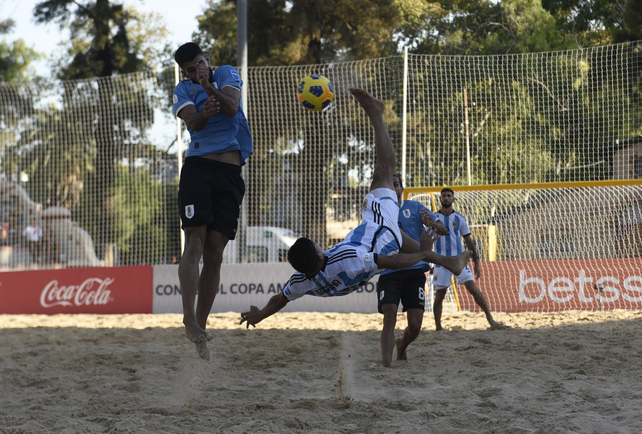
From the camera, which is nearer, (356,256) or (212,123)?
(356,256)

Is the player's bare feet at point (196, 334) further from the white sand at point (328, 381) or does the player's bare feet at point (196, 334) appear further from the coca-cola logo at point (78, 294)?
the coca-cola logo at point (78, 294)

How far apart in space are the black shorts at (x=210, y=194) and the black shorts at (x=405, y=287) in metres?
1.85

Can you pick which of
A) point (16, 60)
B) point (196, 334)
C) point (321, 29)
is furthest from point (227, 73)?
point (16, 60)

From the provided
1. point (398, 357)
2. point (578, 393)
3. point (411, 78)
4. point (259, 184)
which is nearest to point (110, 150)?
point (259, 184)

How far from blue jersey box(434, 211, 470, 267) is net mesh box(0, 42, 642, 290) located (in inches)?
99.4

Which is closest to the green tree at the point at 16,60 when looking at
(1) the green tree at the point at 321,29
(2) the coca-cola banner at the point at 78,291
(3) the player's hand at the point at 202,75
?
(1) the green tree at the point at 321,29

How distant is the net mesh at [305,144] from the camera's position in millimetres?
10211

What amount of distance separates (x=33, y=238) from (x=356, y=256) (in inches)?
423

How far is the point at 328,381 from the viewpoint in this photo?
4.70 meters

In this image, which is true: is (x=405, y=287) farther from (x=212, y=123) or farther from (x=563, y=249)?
(x=563, y=249)

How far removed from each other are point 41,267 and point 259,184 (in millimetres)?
4712

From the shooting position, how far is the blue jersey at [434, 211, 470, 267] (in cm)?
759

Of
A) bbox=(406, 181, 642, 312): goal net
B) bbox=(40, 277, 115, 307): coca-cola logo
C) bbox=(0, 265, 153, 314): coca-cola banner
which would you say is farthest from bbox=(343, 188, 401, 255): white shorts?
bbox=(40, 277, 115, 307): coca-cola logo

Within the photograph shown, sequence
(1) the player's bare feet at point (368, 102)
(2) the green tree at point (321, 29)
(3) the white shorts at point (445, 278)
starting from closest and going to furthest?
(1) the player's bare feet at point (368, 102) < (3) the white shorts at point (445, 278) < (2) the green tree at point (321, 29)
